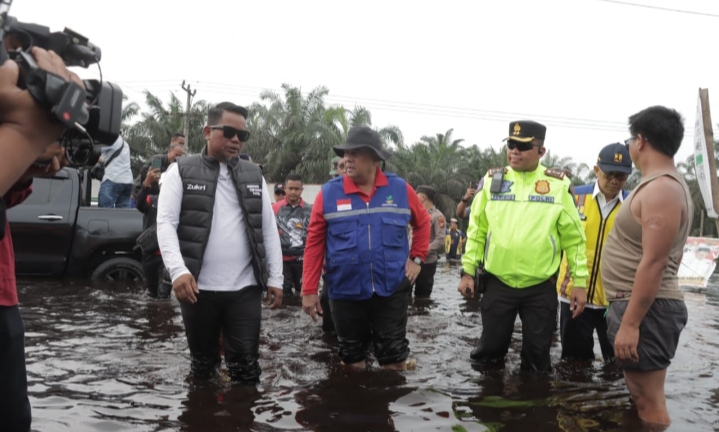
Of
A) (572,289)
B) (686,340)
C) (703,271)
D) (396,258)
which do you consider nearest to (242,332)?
(396,258)

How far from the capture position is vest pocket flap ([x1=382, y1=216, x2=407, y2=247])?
533 cm

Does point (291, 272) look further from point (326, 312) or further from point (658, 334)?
point (658, 334)

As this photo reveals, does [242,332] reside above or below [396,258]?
below

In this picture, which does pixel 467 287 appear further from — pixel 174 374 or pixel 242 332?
pixel 174 374

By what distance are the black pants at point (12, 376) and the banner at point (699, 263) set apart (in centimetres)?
1536

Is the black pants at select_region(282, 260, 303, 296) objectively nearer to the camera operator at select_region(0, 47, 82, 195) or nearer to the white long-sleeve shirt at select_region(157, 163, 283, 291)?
the white long-sleeve shirt at select_region(157, 163, 283, 291)

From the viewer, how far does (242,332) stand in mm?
4840

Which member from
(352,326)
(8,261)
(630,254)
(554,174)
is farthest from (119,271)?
(630,254)

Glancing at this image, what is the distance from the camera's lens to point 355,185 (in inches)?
214

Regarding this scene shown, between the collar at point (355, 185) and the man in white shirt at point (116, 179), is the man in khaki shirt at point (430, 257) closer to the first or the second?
the man in white shirt at point (116, 179)

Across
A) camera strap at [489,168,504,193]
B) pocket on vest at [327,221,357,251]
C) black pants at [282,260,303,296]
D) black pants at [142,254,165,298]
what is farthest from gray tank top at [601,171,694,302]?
black pants at [142,254,165,298]

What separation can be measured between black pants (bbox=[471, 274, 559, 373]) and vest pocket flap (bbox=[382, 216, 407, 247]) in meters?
0.81

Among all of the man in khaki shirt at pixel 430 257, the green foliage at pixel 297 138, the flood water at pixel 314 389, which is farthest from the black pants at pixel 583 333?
the green foliage at pixel 297 138

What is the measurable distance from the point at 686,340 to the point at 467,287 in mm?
4097
